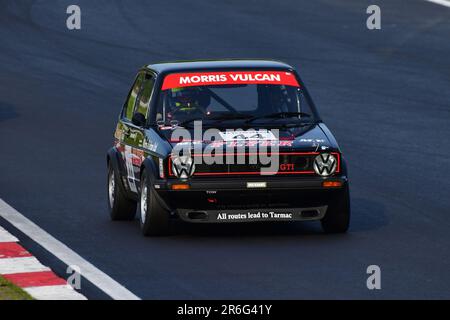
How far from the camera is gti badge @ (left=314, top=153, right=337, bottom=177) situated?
564 inches

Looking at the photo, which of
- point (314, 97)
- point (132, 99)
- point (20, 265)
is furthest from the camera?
point (314, 97)

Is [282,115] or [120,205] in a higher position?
[282,115]

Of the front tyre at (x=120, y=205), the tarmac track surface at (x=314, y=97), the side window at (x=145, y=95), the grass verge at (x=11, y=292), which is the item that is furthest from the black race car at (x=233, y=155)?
the grass verge at (x=11, y=292)

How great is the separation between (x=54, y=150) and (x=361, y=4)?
15.8 metres

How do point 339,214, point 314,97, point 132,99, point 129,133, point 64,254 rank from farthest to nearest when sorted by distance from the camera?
point 314,97, point 132,99, point 129,133, point 339,214, point 64,254

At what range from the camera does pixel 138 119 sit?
15320mm

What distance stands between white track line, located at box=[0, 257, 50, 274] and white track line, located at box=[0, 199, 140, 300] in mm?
289

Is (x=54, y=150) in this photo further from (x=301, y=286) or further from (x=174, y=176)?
(x=301, y=286)

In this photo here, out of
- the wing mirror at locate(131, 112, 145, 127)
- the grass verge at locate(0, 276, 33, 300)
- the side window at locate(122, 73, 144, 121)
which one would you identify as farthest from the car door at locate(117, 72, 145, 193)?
the grass verge at locate(0, 276, 33, 300)

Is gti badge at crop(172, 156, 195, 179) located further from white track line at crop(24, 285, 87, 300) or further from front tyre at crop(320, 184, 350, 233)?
white track line at crop(24, 285, 87, 300)

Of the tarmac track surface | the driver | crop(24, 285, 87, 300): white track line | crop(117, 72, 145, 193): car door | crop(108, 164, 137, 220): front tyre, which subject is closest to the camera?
crop(24, 285, 87, 300): white track line

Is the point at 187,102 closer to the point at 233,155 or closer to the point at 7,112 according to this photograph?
the point at 233,155

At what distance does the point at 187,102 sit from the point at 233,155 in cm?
130

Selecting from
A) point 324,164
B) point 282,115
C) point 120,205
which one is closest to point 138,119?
point 120,205
